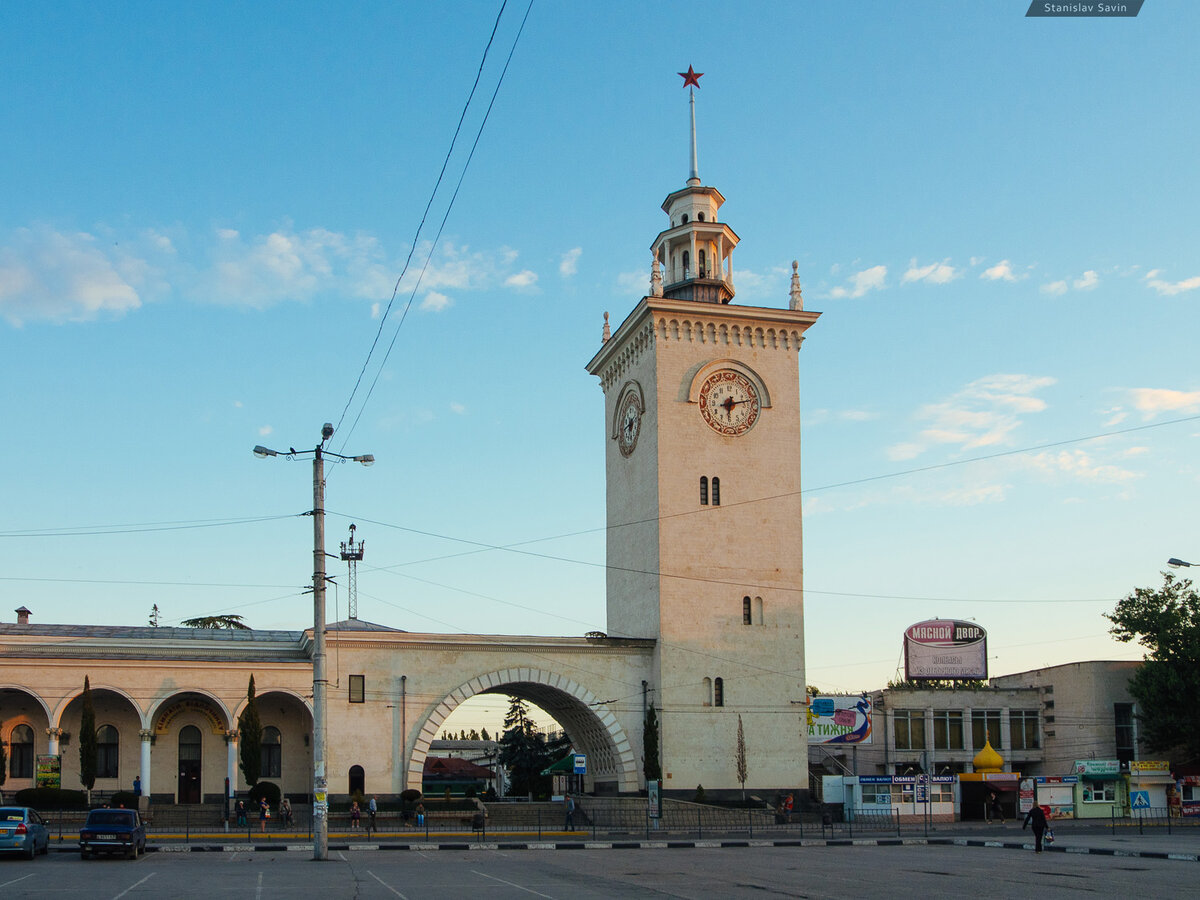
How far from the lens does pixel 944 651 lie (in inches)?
2422

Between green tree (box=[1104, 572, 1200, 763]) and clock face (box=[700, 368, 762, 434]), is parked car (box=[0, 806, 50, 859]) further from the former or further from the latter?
green tree (box=[1104, 572, 1200, 763])

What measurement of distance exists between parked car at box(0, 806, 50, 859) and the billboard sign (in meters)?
37.6

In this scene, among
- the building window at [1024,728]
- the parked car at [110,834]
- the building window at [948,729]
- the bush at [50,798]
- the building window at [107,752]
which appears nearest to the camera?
the parked car at [110,834]

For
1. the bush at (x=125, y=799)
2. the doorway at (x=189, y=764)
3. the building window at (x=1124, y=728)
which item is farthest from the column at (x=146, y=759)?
the building window at (x=1124, y=728)

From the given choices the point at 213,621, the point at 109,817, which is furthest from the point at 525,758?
the point at 109,817

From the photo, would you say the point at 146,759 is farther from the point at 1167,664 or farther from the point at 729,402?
the point at 1167,664

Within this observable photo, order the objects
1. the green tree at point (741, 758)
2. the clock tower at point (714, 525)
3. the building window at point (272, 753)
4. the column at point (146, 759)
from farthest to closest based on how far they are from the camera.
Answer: the clock tower at point (714, 525)
the building window at point (272, 753)
the green tree at point (741, 758)
the column at point (146, 759)

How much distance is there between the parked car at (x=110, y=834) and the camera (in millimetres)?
28656

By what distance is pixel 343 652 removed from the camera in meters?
45.4

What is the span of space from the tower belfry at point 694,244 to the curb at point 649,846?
78.2 ft

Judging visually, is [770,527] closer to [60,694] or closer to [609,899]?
[60,694]

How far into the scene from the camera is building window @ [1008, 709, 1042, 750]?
6275 cm

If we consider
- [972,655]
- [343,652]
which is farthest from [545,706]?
[972,655]

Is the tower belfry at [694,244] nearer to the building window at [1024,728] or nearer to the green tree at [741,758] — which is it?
the green tree at [741,758]
